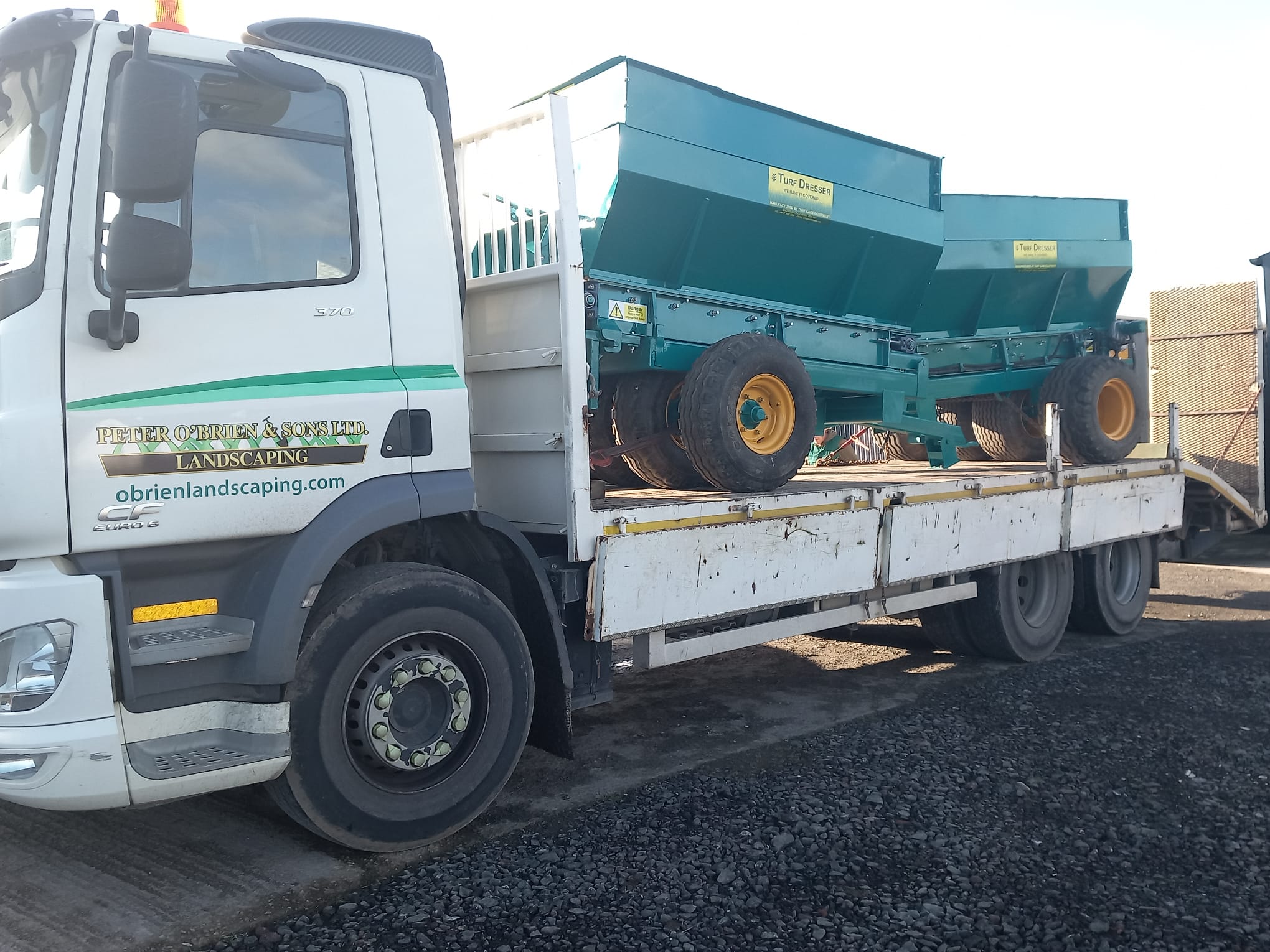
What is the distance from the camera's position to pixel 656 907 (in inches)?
129

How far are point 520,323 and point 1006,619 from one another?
404 centimetres

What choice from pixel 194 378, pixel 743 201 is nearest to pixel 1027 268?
→ pixel 743 201

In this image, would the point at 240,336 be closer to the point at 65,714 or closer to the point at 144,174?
the point at 144,174

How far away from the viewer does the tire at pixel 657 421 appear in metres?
5.58

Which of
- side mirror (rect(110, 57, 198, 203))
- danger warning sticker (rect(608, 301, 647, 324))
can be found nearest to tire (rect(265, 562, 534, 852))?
side mirror (rect(110, 57, 198, 203))

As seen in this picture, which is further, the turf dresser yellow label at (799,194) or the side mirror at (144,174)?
the turf dresser yellow label at (799,194)

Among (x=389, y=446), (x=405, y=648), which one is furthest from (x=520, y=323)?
(x=405, y=648)

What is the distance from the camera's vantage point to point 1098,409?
7.95m

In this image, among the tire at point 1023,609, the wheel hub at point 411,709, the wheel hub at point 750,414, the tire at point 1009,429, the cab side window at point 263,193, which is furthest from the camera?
the tire at point 1009,429

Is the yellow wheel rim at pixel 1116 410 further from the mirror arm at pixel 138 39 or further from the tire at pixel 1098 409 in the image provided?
the mirror arm at pixel 138 39

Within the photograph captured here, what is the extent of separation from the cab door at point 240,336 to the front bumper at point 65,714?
159mm

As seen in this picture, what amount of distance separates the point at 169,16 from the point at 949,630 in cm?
569

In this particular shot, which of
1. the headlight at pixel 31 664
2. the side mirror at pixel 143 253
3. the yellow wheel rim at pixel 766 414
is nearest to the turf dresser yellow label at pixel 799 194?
the yellow wheel rim at pixel 766 414

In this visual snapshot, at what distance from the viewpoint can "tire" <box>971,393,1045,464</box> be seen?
827cm
